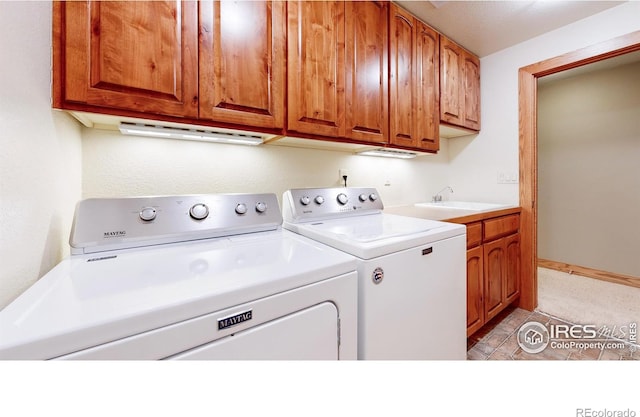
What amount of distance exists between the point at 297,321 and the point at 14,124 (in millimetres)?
892

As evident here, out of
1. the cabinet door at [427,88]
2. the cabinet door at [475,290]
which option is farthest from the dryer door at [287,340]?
the cabinet door at [427,88]

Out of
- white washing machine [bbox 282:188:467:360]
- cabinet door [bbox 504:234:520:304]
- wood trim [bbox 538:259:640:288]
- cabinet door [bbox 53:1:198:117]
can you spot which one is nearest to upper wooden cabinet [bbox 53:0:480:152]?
cabinet door [bbox 53:1:198:117]

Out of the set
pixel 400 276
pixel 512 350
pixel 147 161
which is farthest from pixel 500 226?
pixel 147 161

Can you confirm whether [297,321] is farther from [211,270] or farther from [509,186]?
[509,186]

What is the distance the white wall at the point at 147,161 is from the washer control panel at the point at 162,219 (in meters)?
0.11

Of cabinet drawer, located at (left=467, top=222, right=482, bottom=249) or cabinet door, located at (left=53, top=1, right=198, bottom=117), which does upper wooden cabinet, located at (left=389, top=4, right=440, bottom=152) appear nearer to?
cabinet drawer, located at (left=467, top=222, right=482, bottom=249)

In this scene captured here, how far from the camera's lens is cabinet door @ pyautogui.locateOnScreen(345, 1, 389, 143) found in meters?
1.43

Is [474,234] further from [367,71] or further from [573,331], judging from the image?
[367,71]

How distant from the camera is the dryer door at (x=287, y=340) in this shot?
1.79ft

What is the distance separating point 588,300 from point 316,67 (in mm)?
3121

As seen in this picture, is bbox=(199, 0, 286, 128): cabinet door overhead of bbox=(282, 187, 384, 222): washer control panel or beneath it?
overhead

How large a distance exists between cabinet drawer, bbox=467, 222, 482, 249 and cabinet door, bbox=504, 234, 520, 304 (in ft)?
1.61

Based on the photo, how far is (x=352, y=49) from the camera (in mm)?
1437
